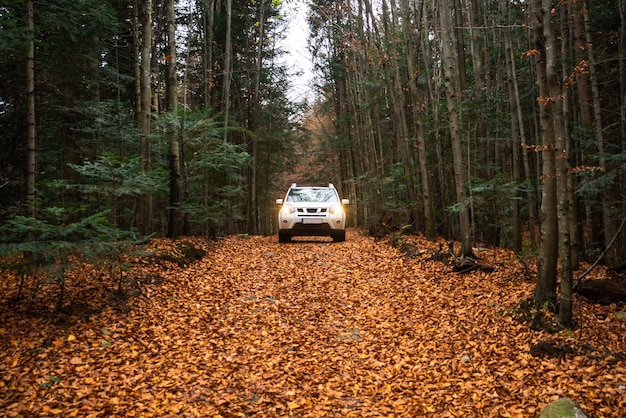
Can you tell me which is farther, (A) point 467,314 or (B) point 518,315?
(A) point 467,314

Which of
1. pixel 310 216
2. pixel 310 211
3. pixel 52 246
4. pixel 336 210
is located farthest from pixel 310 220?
pixel 52 246

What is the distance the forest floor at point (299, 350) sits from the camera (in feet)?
13.8

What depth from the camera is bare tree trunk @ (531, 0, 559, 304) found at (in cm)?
536

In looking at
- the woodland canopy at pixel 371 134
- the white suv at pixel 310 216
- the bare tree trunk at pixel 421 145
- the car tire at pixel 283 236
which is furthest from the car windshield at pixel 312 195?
the bare tree trunk at pixel 421 145

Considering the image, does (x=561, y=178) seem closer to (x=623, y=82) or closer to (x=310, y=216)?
(x=623, y=82)

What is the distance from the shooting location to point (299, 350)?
5.73m

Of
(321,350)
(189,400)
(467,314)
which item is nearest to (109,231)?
(189,400)

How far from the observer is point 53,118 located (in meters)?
10.9

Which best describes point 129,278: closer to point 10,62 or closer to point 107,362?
point 107,362

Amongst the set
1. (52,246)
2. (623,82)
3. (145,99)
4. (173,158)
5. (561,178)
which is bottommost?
(52,246)

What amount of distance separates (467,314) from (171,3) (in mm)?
10847

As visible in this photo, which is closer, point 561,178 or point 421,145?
point 561,178

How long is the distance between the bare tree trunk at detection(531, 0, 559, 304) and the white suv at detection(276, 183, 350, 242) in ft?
25.1

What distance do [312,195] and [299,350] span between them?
8392mm
